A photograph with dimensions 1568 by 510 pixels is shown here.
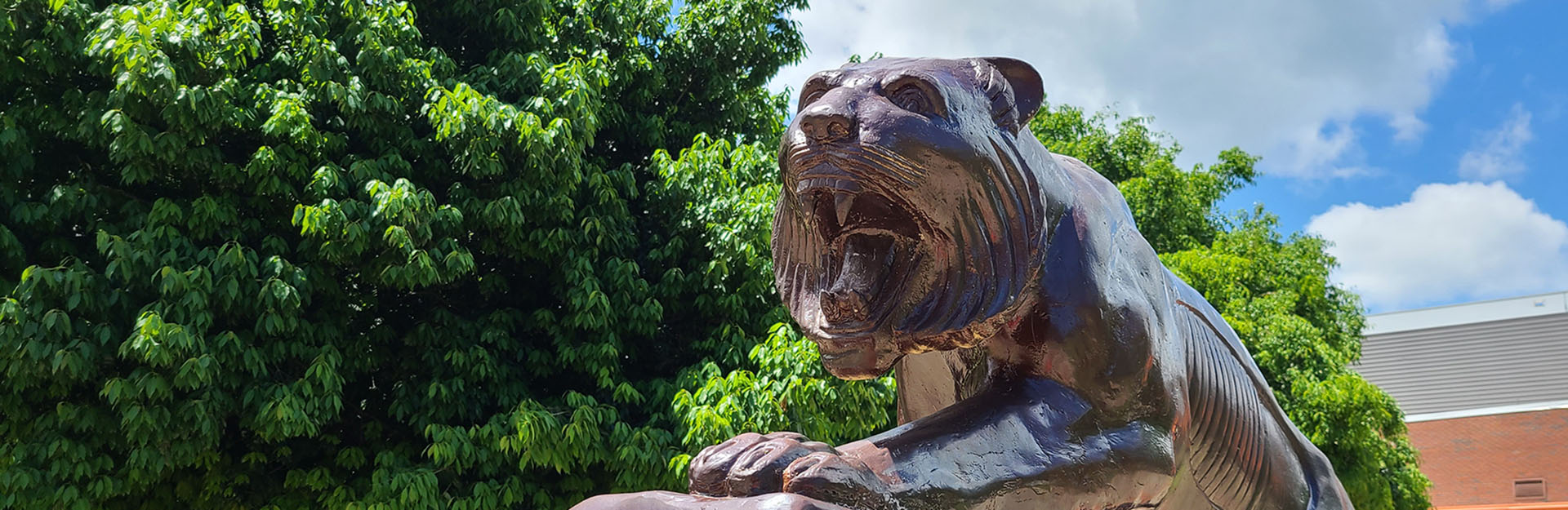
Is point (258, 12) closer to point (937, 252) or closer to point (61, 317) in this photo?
point (61, 317)

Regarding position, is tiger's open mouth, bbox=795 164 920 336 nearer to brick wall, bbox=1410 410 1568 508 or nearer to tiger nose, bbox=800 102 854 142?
tiger nose, bbox=800 102 854 142

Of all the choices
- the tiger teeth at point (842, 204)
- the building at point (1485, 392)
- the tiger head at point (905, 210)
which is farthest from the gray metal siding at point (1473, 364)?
the tiger teeth at point (842, 204)

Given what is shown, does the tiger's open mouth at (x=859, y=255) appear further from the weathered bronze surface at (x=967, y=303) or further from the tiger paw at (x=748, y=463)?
the tiger paw at (x=748, y=463)

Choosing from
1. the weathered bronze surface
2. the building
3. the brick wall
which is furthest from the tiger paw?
the brick wall

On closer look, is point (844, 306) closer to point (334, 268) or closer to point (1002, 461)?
point (1002, 461)

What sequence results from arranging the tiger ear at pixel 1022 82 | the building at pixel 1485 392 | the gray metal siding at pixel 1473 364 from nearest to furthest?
the tiger ear at pixel 1022 82, the building at pixel 1485 392, the gray metal siding at pixel 1473 364

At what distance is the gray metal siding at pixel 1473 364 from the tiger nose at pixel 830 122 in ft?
A: 95.3

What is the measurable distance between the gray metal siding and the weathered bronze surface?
2859cm

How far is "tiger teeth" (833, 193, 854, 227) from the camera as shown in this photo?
5.73ft

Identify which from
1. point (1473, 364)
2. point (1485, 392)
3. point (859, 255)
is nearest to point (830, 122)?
point (859, 255)

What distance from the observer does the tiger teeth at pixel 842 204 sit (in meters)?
1.75

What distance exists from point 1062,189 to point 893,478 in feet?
2.15

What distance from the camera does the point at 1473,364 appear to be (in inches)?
1153

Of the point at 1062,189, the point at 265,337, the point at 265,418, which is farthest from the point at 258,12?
the point at 1062,189
